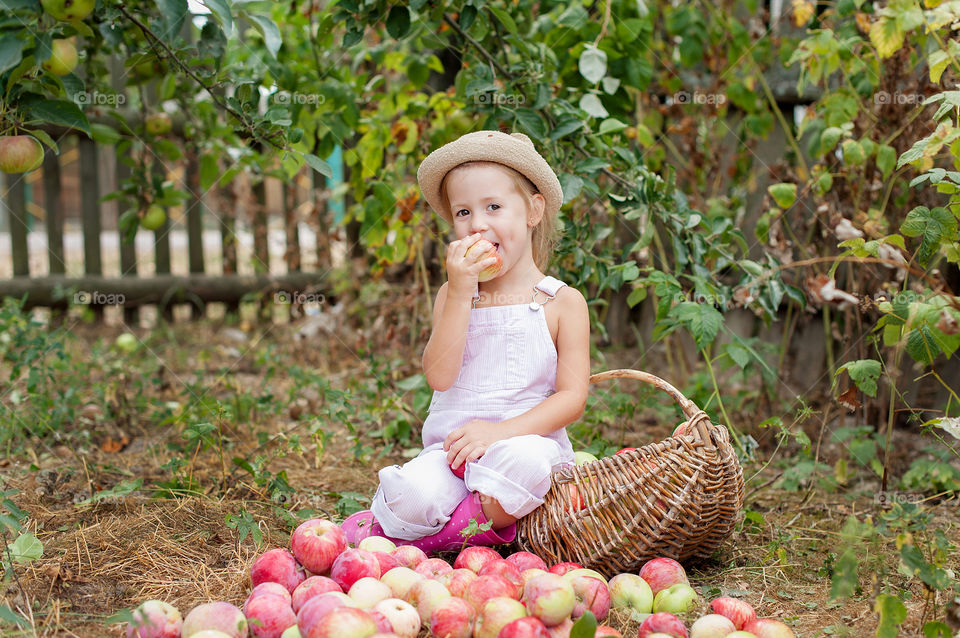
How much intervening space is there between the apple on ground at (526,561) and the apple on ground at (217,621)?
55cm

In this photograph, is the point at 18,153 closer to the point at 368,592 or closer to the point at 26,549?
the point at 26,549

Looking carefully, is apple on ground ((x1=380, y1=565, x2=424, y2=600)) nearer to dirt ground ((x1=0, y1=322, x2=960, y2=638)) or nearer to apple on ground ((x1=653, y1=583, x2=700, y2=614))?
dirt ground ((x1=0, y1=322, x2=960, y2=638))

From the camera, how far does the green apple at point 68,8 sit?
5.20 feet

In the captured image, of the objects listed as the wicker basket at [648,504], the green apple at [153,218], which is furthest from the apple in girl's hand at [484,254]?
the green apple at [153,218]

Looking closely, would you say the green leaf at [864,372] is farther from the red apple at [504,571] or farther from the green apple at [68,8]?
the green apple at [68,8]

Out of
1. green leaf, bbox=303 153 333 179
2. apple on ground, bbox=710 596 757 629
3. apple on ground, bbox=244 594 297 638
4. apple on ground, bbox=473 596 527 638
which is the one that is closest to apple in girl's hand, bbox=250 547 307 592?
apple on ground, bbox=244 594 297 638

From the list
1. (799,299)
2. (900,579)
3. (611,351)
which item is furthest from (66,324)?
(900,579)

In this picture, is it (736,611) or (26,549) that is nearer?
(736,611)

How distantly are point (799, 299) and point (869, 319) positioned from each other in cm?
67

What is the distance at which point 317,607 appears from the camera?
133cm

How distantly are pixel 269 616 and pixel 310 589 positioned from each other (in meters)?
0.11

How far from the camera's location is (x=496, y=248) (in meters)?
1.94

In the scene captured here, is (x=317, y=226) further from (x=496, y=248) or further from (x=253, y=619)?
(x=253, y=619)

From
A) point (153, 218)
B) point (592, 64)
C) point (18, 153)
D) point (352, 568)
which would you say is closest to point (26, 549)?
point (352, 568)
